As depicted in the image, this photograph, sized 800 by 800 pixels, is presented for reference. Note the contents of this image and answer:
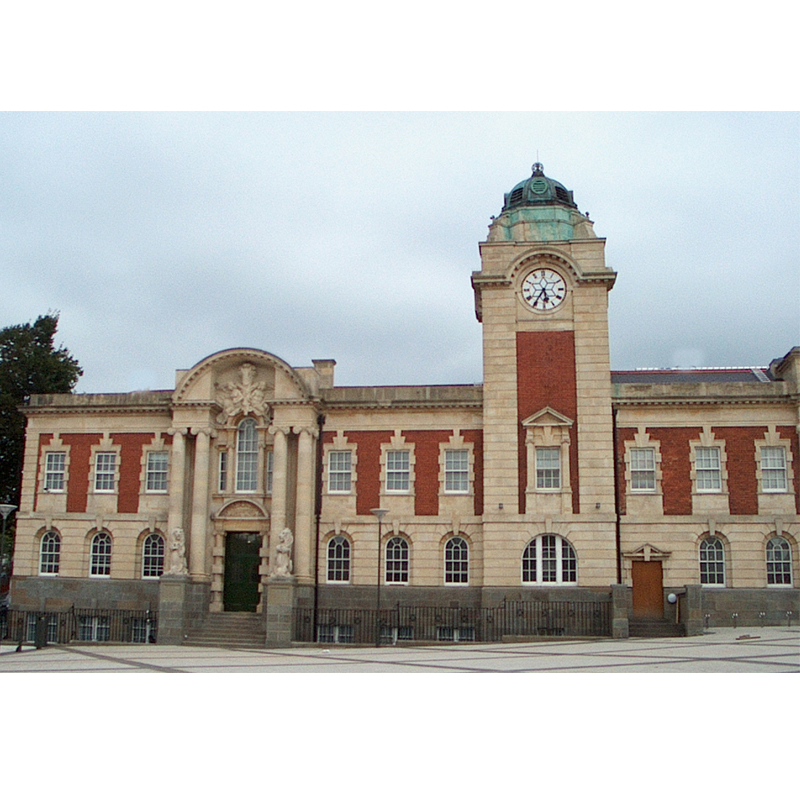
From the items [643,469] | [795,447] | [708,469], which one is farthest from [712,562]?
[795,447]

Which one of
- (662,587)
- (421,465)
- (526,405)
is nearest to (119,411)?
(421,465)

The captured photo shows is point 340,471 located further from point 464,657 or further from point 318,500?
point 464,657

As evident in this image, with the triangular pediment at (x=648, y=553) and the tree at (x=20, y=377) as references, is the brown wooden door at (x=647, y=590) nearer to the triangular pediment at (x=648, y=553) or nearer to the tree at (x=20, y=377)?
the triangular pediment at (x=648, y=553)

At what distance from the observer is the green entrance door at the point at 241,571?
102ft

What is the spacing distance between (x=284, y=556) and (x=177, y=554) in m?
3.73

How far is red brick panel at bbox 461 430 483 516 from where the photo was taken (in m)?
30.4

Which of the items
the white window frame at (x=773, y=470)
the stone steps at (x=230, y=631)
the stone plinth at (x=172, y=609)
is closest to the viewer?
the stone steps at (x=230, y=631)

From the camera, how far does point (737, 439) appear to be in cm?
2981

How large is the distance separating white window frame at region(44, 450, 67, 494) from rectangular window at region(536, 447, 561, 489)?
17382mm

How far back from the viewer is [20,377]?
44.7 meters

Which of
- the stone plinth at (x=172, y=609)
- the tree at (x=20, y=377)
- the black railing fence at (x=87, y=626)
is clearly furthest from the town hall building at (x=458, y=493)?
the tree at (x=20, y=377)

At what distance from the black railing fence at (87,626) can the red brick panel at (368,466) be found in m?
8.23

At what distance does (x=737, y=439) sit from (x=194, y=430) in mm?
18492

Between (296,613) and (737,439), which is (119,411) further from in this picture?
(737,439)
